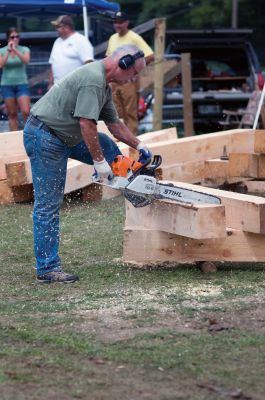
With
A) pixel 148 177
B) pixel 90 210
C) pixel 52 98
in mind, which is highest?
pixel 52 98

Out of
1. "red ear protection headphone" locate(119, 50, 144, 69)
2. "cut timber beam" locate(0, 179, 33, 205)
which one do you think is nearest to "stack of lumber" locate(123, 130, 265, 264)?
"red ear protection headphone" locate(119, 50, 144, 69)

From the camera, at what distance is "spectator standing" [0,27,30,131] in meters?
14.7

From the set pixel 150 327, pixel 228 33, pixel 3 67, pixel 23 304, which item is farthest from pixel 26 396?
pixel 228 33

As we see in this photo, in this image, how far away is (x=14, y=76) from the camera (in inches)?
582

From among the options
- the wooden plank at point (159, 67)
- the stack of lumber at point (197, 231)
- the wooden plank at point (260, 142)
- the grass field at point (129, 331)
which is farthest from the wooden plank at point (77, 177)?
the wooden plank at point (159, 67)

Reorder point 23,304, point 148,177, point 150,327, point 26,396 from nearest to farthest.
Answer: point 26,396
point 150,327
point 23,304
point 148,177

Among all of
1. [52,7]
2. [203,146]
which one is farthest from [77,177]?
[52,7]

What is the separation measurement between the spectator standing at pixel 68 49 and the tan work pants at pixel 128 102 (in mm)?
967

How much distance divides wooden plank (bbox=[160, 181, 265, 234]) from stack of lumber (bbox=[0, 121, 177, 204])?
3.51m

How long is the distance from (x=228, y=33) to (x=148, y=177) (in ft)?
36.4

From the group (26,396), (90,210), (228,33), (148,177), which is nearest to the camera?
(26,396)

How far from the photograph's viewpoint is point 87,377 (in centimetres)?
470

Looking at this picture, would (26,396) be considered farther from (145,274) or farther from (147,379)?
(145,274)

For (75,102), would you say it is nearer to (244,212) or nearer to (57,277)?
(57,277)
